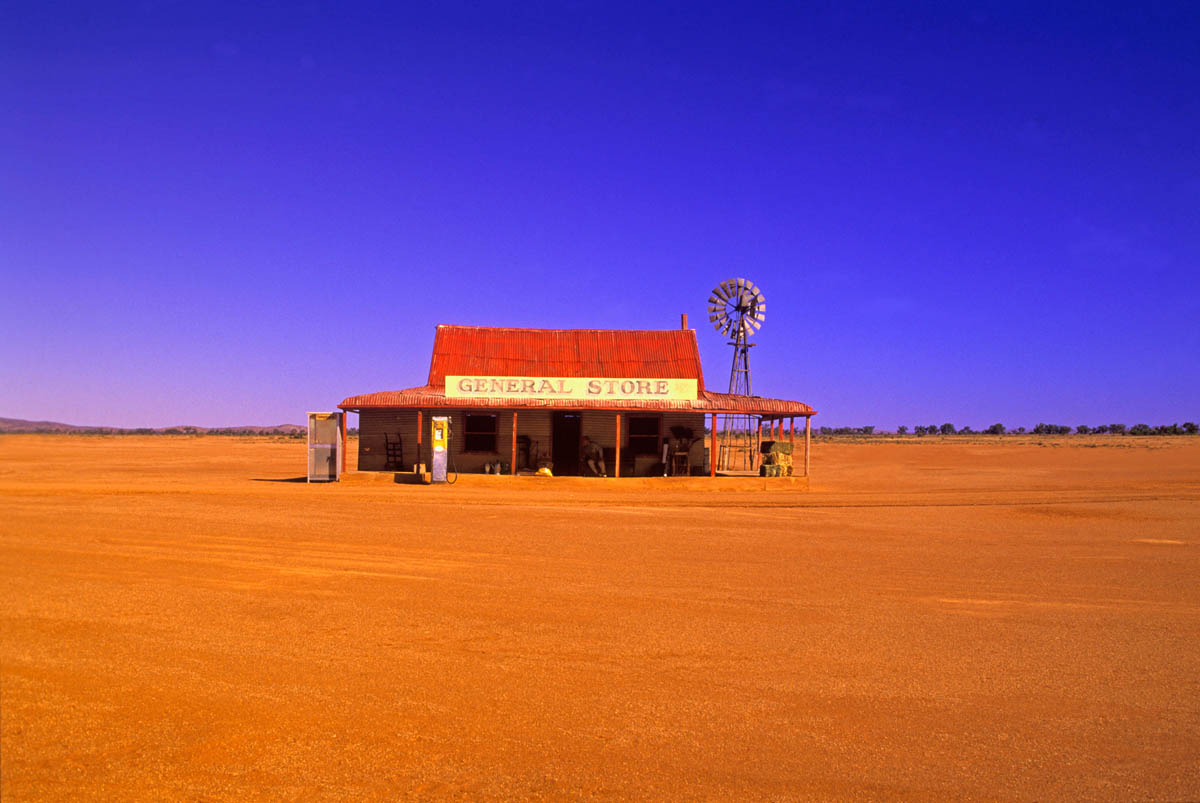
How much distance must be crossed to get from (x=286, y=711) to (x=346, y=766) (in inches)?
32.2

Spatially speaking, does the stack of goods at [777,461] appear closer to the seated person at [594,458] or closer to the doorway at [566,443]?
the seated person at [594,458]

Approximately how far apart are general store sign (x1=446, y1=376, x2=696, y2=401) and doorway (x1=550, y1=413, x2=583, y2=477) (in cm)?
160

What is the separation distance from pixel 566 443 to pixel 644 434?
87.7 inches

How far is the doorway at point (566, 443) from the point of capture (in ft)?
75.6

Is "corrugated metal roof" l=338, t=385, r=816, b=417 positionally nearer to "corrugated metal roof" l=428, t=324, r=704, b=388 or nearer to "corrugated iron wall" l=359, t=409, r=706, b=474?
"corrugated iron wall" l=359, t=409, r=706, b=474

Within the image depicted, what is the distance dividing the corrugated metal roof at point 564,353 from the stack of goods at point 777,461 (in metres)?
3.45

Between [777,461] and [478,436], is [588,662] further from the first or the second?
[478,436]

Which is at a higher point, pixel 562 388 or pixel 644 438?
pixel 562 388

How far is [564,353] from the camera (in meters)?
25.3

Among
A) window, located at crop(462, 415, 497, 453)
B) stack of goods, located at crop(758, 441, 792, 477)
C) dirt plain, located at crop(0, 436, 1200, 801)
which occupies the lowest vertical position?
dirt plain, located at crop(0, 436, 1200, 801)

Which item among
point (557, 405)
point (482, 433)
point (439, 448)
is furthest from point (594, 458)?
point (439, 448)

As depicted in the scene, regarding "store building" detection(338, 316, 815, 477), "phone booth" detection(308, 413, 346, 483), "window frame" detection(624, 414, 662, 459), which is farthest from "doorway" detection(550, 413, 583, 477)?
"phone booth" detection(308, 413, 346, 483)

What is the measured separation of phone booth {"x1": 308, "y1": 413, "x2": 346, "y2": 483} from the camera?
2042 cm

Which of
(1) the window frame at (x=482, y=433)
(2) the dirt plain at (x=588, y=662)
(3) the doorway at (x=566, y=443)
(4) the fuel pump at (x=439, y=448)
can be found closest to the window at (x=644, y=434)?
(3) the doorway at (x=566, y=443)
